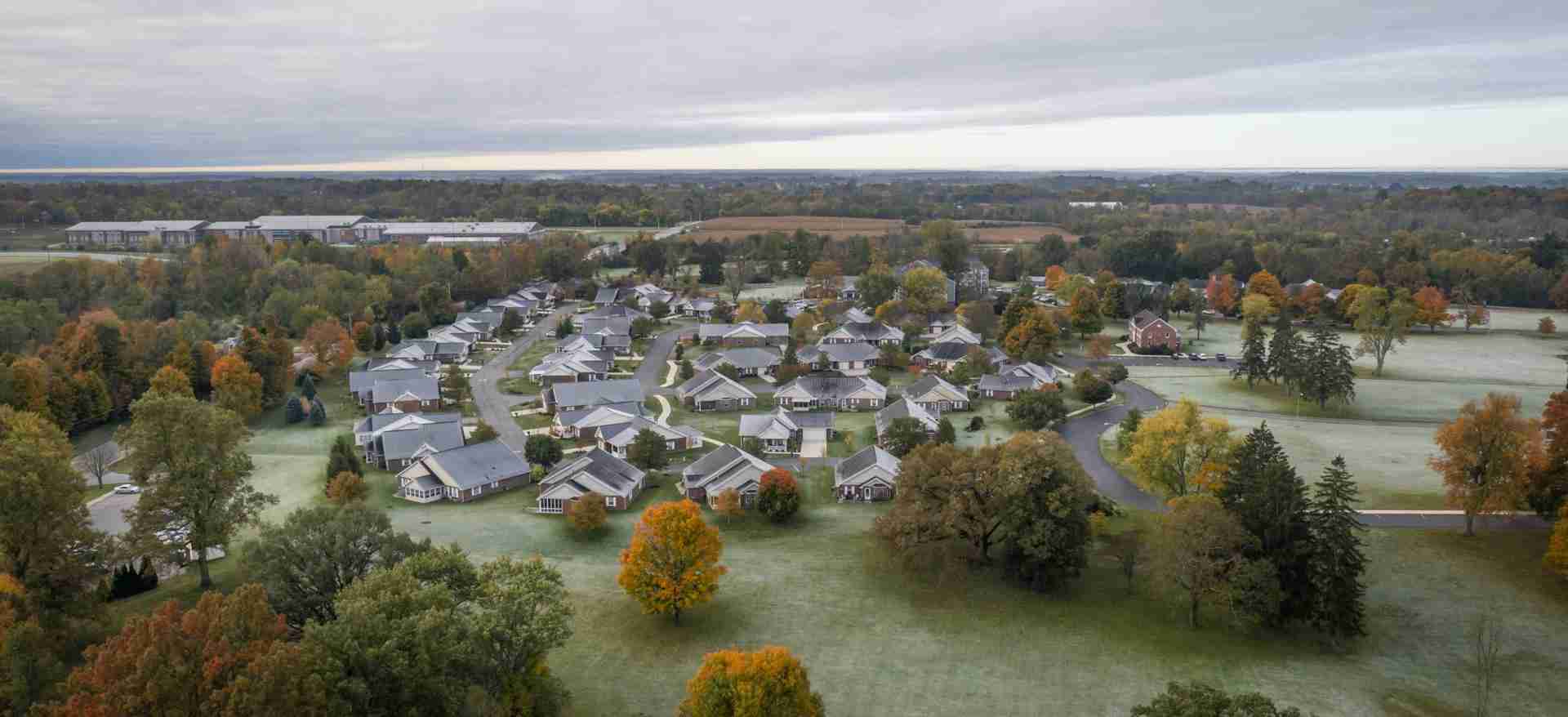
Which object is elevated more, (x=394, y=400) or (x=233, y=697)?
(x=233, y=697)

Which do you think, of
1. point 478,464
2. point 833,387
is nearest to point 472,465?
point 478,464

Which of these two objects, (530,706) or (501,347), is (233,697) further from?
(501,347)

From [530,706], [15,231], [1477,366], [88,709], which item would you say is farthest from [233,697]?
[15,231]

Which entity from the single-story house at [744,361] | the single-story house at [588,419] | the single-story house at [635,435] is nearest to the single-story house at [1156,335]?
the single-story house at [744,361]

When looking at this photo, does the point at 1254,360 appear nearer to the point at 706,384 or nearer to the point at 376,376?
the point at 706,384

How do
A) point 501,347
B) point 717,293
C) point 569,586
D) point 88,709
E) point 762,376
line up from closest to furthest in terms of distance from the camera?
point 88,709
point 569,586
point 762,376
point 501,347
point 717,293

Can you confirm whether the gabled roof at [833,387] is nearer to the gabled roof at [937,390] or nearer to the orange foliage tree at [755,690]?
the gabled roof at [937,390]
